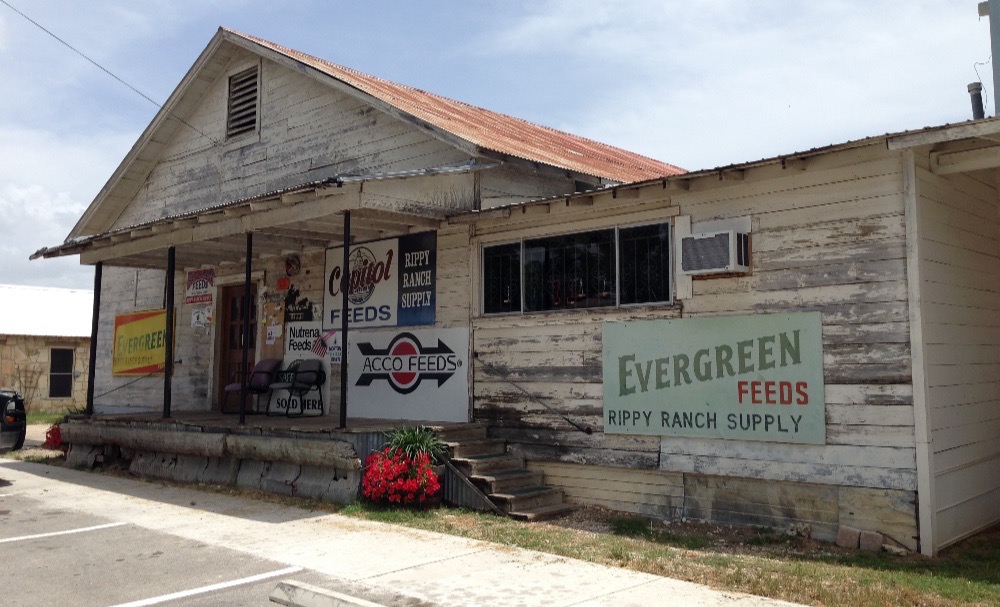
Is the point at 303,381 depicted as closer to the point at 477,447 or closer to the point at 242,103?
the point at 477,447

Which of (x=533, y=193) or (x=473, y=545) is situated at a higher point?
(x=533, y=193)

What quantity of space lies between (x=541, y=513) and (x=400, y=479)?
1.50 meters

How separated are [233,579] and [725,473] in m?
4.52

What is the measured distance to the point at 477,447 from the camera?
9.63 meters

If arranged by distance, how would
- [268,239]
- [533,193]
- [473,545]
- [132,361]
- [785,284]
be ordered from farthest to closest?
1. [132,361]
2. [268,239]
3. [533,193]
4. [785,284]
5. [473,545]

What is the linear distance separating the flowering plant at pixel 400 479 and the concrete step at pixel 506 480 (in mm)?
467

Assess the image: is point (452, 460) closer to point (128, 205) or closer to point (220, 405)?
point (220, 405)

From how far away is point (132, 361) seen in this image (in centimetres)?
1620

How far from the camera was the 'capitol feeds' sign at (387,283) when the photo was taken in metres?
11.0

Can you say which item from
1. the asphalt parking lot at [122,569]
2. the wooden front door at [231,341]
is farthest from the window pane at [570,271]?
the wooden front door at [231,341]

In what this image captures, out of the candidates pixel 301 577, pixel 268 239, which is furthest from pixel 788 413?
pixel 268 239

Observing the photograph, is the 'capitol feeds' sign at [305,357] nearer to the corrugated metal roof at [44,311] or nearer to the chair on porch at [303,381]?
the chair on porch at [303,381]

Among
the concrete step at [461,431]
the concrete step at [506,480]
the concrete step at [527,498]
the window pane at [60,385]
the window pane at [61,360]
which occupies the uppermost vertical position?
the window pane at [61,360]

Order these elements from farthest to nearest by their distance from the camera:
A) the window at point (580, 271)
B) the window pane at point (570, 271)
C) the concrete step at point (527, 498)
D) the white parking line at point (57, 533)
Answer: the window pane at point (570, 271) < the window at point (580, 271) < the concrete step at point (527, 498) < the white parking line at point (57, 533)
